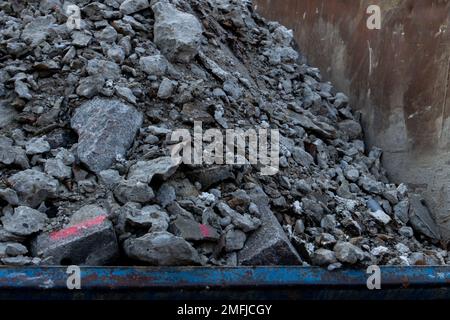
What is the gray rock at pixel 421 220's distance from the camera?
2.81 metres

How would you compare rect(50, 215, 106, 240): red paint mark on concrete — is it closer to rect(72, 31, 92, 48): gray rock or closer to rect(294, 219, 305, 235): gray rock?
rect(294, 219, 305, 235): gray rock

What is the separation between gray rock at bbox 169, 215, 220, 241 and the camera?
1.93 metres

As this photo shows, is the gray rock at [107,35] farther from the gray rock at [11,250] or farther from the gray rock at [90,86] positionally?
the gray rock at [11,250]

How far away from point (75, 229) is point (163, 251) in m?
0.36

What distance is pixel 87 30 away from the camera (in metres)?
2.88

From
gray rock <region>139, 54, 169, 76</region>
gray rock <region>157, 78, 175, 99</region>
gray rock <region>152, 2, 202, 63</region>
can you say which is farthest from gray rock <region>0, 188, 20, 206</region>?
gray rock <region>152, 2, 202, 63</region>

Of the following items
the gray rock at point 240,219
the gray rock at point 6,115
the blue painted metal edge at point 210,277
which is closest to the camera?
the blue painted metal edge at point 210,277

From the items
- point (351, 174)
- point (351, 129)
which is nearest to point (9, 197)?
point (351, 174)

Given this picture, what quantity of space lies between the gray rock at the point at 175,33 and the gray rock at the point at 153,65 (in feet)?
0.62

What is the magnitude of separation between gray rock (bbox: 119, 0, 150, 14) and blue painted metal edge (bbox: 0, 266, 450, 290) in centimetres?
191

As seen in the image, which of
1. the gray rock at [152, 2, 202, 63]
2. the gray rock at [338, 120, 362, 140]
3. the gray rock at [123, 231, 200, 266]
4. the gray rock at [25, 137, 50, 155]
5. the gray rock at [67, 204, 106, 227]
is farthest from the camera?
the gray rock at [338, 120, 362, 140]
